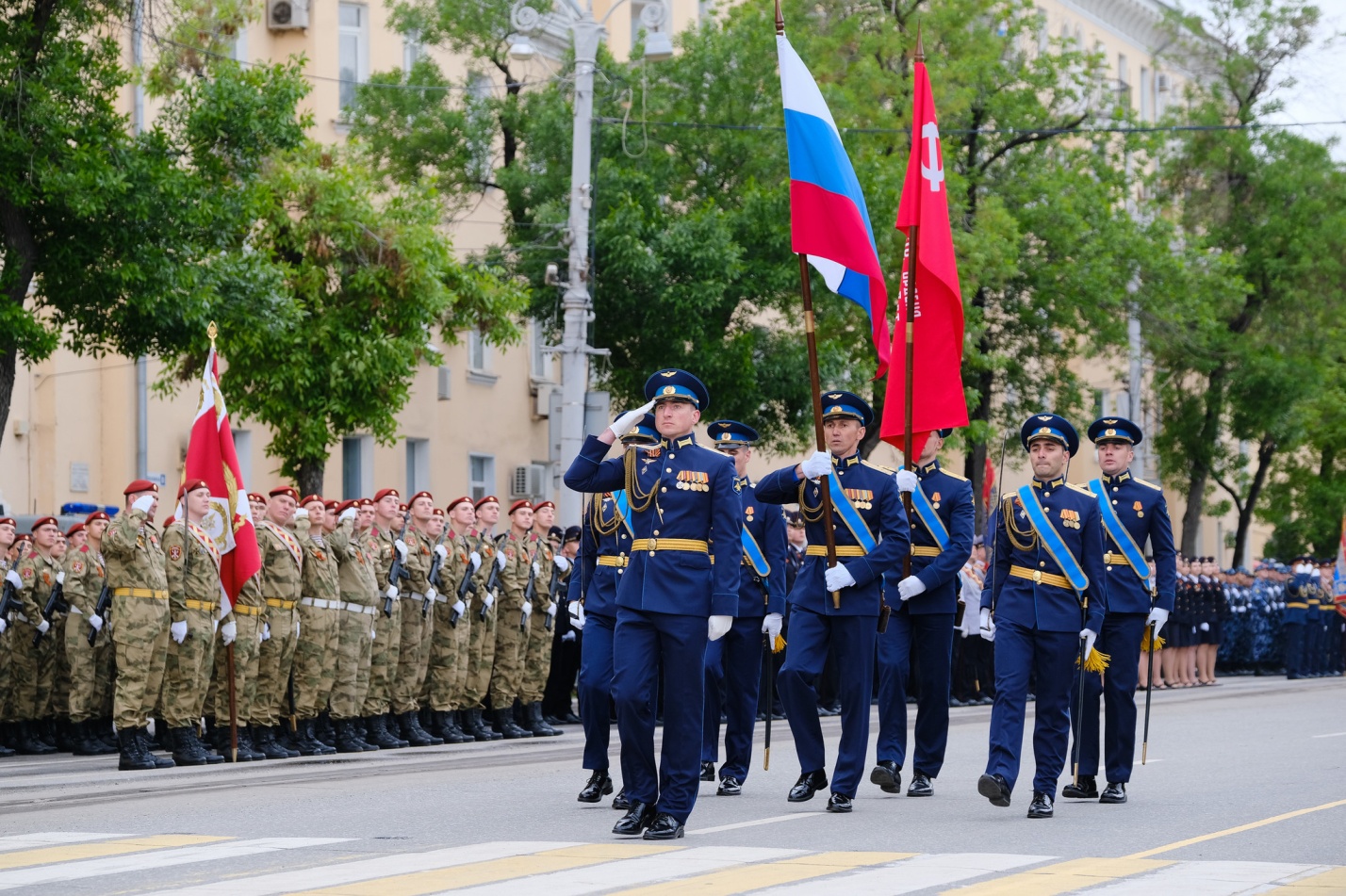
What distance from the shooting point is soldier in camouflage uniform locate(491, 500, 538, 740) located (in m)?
17.3

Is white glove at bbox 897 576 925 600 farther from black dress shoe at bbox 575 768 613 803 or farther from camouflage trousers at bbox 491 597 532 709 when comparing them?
camouflage trousers at bbox 491 597 532 709

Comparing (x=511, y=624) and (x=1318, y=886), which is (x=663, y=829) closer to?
(x=1318, y=886)

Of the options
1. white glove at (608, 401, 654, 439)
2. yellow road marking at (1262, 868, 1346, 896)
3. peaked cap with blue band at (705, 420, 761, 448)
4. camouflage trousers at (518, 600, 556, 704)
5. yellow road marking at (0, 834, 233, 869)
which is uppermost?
peaked cap with blue band at (705, 420, 761, 448)

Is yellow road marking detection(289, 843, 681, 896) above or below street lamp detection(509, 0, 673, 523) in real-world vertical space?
below

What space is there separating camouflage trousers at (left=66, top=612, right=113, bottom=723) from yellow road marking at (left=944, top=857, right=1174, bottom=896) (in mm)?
9693

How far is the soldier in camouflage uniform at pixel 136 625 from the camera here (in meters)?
14.2

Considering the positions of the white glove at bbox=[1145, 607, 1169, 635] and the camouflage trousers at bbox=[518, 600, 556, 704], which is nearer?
the white glove at bbox=[1145, 607, 1169, 635]

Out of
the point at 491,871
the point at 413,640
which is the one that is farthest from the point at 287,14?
the point at 491,871

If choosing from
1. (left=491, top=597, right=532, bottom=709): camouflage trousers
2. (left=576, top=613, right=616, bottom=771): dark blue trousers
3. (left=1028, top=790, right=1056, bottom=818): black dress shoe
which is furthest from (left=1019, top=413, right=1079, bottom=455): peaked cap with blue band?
(left=491, top=597, right=532, bottom=709): camouflage trousers

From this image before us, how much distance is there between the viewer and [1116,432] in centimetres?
1169

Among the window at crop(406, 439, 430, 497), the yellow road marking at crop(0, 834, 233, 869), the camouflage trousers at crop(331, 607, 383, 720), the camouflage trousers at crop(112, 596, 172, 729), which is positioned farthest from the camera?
the window at crop(406, 439, 430, 497)

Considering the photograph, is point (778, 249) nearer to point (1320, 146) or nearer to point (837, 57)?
point (837, 57)

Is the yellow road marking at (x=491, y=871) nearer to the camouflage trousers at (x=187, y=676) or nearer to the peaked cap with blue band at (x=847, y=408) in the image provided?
the peaked cap with blue band at (x=847, y=408)

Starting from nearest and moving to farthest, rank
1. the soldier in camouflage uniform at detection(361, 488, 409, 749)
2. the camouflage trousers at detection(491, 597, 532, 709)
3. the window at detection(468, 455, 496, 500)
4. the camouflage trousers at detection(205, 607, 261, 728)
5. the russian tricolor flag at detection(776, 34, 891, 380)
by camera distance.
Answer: the russian tricolor flag at detection(776, 34, 891, 380) < the camouflage trousers at detection(205, 607, 261, 728) < the soldier in camouflage uniform at detection(361, 488, 409, 749) < the camouflage trousers at detection(491, 597, 532, 709) < the window at detection(468, 455, 496, 500)
